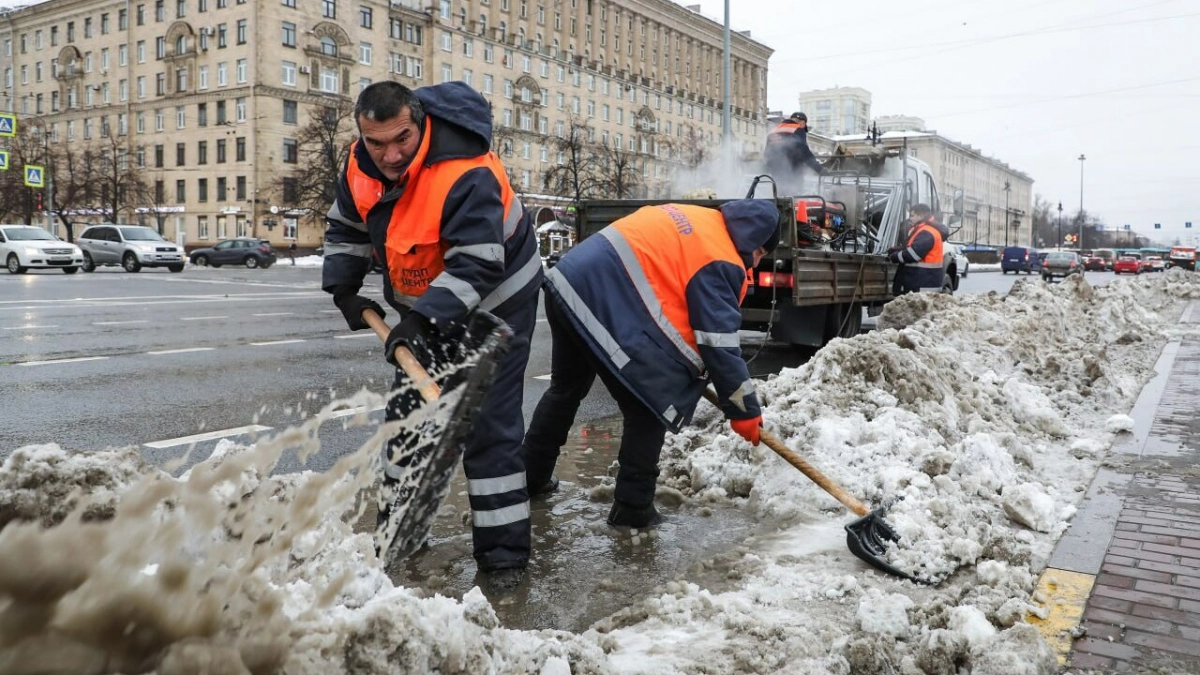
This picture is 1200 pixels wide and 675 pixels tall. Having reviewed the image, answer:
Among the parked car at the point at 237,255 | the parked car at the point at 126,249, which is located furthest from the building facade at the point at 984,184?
the parked car at the point at 126,249

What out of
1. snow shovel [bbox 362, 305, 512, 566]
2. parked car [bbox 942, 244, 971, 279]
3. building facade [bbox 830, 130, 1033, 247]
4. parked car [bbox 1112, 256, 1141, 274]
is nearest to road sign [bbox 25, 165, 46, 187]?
parked car [bbox 942, 244, 971, 279]

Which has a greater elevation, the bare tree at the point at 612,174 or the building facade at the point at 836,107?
the building facade at the point at 836,107

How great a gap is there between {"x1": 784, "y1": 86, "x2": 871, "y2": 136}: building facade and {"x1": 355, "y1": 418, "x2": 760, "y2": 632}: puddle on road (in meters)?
94.8

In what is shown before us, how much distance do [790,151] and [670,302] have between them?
7243 millimetres

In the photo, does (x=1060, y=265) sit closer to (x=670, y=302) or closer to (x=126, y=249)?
(x=126, y=249)

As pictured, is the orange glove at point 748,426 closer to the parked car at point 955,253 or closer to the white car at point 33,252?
the parked car at point 955,253

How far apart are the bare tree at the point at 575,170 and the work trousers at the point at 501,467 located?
46.6 m

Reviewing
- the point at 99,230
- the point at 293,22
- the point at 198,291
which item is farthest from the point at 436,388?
the point at 293,22

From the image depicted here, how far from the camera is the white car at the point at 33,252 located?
83.9 ft

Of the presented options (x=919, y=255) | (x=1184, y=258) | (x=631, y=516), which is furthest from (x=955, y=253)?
(x=1184, y=258)

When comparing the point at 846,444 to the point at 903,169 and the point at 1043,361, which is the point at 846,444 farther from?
the point at 903,169

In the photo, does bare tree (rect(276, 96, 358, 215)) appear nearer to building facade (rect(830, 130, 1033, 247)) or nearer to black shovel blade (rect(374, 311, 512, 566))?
black shovel blade (rect(374, 311, 512, 566))

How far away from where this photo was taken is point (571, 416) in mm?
4387

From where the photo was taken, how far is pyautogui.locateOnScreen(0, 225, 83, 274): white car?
2556 cm
